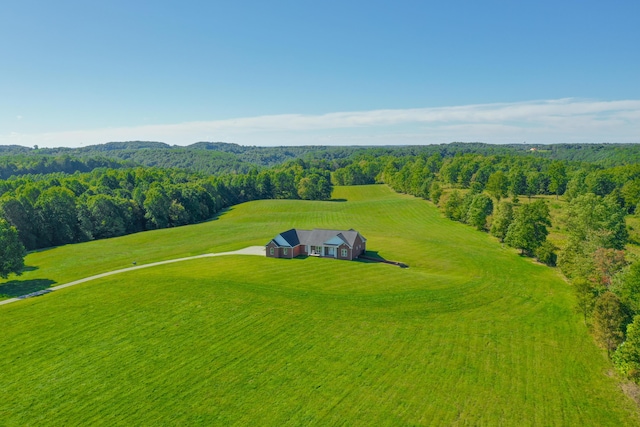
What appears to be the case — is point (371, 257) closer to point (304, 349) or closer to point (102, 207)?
point (304, 349)

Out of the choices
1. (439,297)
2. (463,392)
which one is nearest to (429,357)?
(463,392)

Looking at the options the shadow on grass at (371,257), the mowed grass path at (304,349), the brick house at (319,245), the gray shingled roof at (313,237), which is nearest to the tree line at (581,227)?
the mowed grass path at (304,349)

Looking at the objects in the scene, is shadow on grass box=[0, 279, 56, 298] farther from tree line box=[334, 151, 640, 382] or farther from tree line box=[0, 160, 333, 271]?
tree line box=[334, 151, 640, 382]

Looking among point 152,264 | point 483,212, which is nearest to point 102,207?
point 152,264

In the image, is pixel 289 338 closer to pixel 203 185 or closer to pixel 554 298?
pixel 554 298

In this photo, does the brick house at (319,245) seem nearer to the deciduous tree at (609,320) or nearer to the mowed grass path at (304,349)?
the mowed grass path at (304,349)

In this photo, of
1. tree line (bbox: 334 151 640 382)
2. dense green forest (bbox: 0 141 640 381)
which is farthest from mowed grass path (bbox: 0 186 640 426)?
dense green forest (bbox: 0 141 640 381)
